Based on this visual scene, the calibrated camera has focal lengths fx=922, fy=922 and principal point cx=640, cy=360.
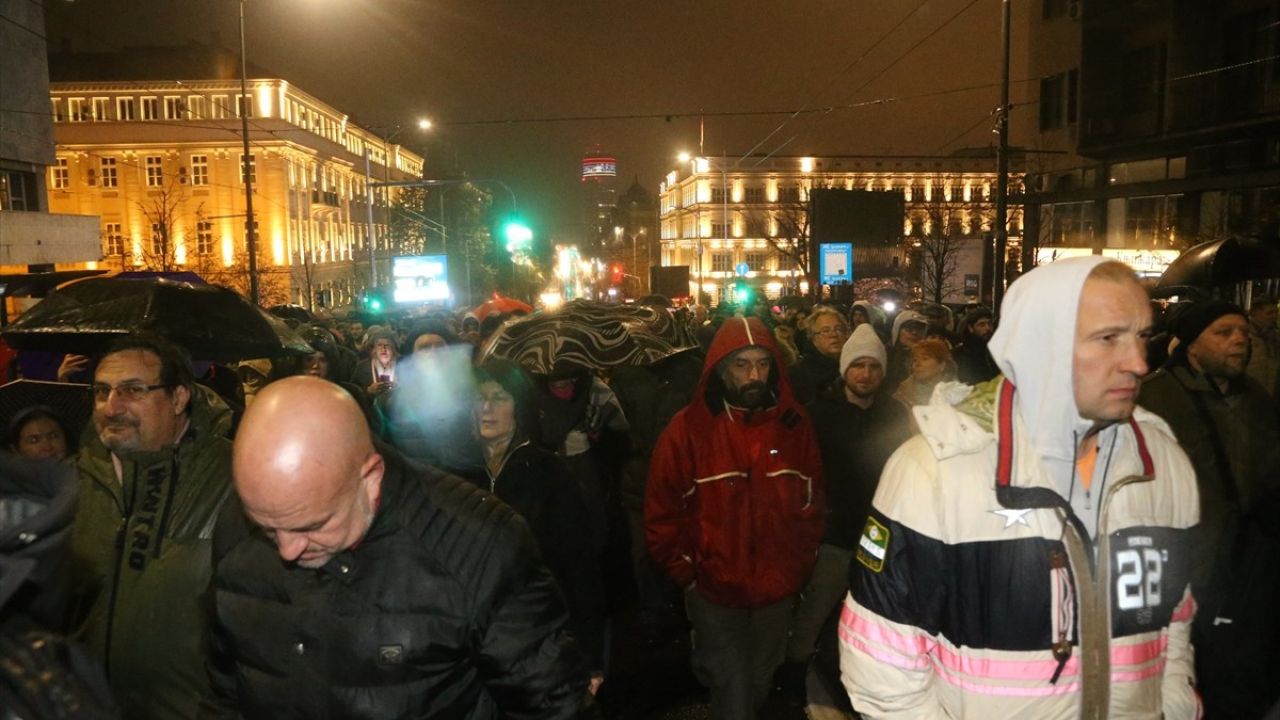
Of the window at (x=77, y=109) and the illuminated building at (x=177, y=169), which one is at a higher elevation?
the window at (x=77, y=109)

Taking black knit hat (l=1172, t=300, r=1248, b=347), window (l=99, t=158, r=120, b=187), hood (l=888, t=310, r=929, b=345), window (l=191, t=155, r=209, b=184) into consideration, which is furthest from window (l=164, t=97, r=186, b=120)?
black knit hat (l=1172, t=300, r=1248, b=347)

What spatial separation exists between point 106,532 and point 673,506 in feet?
8.47

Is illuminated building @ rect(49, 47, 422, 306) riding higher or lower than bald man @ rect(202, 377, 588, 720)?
higher

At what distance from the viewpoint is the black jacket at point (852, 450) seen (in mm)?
5305

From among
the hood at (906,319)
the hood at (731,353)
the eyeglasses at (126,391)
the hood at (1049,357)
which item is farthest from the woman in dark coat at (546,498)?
the hood at (906,319)

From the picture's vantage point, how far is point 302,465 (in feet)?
7.13

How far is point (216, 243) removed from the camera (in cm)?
7156

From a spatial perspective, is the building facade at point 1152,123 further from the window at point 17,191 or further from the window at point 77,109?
the window at point 77,109

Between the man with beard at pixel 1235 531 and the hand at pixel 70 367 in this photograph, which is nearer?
the man with beard at pixel 1235 531

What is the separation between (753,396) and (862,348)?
1.30m

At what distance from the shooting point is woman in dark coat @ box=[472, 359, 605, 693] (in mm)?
4309

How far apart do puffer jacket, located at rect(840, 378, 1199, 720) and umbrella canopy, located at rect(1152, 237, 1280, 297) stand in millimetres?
9301

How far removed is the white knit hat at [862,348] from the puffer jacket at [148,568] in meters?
3.73

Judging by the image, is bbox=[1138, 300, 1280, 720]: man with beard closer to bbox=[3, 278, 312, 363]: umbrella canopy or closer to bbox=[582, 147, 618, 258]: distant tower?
bbox=[3, 278, 312, 363]: umbrella canopy
